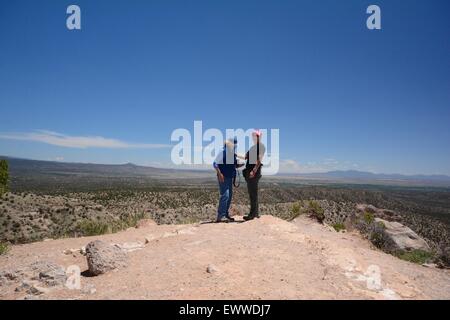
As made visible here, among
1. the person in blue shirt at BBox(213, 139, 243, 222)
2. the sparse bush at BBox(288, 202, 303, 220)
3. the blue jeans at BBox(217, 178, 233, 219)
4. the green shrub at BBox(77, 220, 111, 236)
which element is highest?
the person in blue shirt at BBox(213, 139, 243, 222)

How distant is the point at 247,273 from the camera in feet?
17.3

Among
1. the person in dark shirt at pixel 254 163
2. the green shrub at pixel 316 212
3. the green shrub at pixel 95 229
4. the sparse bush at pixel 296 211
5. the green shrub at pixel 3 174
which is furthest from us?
the green shrub at pixel 3 174

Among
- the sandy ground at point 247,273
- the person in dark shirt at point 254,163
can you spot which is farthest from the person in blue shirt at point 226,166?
the sandy ground at point 247,273

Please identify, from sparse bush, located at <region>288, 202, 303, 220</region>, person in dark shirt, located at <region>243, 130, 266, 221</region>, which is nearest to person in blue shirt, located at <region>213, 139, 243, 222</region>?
person in dark shirt, located at <region>243, 130, 266, 221</region>

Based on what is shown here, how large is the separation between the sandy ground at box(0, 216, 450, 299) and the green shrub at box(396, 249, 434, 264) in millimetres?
1472

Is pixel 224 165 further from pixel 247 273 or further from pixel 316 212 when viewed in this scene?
pixel 316 212

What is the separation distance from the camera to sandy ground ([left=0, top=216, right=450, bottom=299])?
15.4ft

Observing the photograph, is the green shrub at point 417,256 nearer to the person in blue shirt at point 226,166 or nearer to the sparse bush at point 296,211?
the sparse bush at point 296,211

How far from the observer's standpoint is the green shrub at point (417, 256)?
894 centimetres

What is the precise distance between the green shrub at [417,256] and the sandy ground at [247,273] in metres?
1.47

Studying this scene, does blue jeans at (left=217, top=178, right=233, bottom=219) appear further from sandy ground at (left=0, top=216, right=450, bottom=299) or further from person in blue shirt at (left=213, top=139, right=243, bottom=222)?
sandy ground at (left=0, top=216, right=450, bottom=299)

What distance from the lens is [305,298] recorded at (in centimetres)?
445
